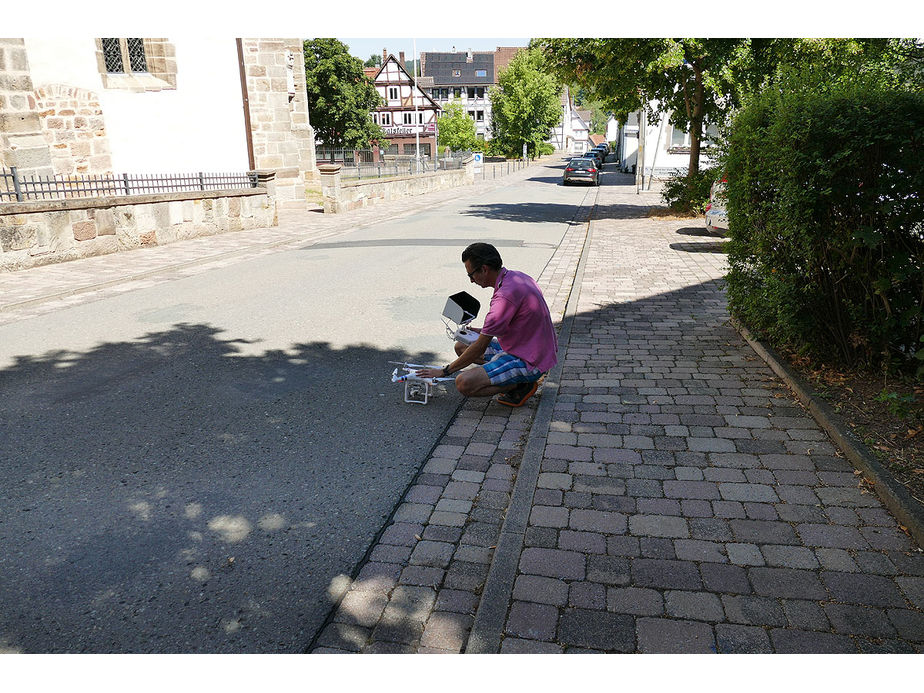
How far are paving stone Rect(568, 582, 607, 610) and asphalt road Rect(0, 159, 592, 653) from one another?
44.9 inches

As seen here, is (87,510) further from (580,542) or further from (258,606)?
(580,542)

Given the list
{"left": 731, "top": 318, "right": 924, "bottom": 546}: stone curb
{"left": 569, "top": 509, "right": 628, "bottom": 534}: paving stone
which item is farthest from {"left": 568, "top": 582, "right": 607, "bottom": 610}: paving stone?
{"left": 731, "top": 318, "right": 924, "bottom": 546}: stone curb

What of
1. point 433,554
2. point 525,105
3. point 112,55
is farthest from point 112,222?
point 525,105

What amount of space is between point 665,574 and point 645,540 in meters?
0.31

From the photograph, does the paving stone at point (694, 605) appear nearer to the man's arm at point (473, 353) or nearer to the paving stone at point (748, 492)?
the paving stone at point (748, 492)

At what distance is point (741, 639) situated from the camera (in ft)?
9.45

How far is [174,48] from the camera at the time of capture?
789 inches

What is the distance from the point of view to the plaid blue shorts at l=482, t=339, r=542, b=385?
5.60 meters

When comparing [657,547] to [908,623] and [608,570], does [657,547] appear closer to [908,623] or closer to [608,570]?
[608,570]

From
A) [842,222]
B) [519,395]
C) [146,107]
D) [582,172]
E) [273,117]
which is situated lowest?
[582,172]

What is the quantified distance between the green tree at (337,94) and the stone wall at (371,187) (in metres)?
26.8

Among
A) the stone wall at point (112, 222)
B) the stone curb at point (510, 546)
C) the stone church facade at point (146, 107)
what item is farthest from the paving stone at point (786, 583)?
the stone church facade at point (146, 107)

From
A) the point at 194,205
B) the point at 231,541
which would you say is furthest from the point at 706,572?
the point at 194,205

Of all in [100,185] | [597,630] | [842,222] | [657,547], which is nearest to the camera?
[597,630]
